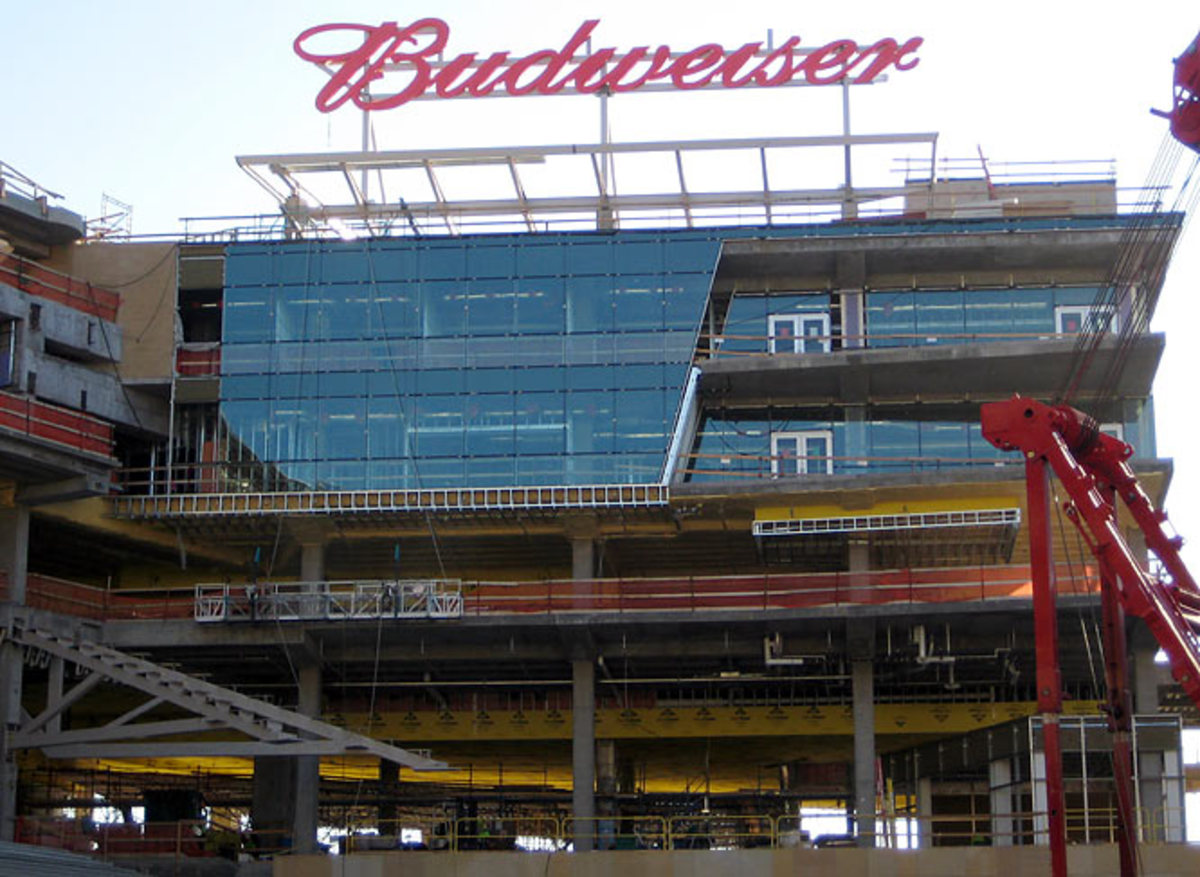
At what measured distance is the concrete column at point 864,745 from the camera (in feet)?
176

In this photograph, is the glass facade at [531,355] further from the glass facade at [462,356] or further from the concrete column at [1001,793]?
the concrete column at [1001,793]

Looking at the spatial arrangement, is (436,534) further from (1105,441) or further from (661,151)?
(1105,441)

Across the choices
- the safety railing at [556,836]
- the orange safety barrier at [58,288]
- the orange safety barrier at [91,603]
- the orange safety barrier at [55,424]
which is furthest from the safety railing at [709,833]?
the orange safety barrier at [58,288]

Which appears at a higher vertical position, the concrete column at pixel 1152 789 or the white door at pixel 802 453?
the white door at pixel 802 453

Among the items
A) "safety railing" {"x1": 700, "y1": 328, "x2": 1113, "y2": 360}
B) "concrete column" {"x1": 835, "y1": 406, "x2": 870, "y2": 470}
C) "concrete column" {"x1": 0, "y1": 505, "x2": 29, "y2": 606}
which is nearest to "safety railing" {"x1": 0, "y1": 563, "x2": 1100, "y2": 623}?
"concrete column" {"x1": 0, "y1": 505, "x2": 29, "y2": 606}

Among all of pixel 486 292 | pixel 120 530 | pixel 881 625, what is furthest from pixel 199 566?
pixel 881 625

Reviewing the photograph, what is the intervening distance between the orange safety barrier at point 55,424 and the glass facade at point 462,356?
170 inches

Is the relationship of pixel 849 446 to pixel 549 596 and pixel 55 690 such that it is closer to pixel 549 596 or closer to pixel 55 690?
pixel 549 596

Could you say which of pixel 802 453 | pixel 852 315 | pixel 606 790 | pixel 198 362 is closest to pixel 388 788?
pixel 606 790

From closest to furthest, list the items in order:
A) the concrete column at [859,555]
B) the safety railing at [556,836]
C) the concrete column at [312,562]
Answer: the safety railing at [556,836], the concrete column at [859,555], the concrete column at [312,562]

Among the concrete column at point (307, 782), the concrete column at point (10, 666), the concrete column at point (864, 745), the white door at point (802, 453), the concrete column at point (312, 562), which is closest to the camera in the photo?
the concrete column at point (10, 666)

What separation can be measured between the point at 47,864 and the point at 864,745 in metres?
22.7

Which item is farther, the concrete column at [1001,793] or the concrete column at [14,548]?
the concrete column at [14,548]

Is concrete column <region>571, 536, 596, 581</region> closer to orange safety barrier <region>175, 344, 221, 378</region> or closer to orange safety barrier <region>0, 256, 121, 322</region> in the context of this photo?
orange safety barrier <region>175, 344, 221, 378</region>
